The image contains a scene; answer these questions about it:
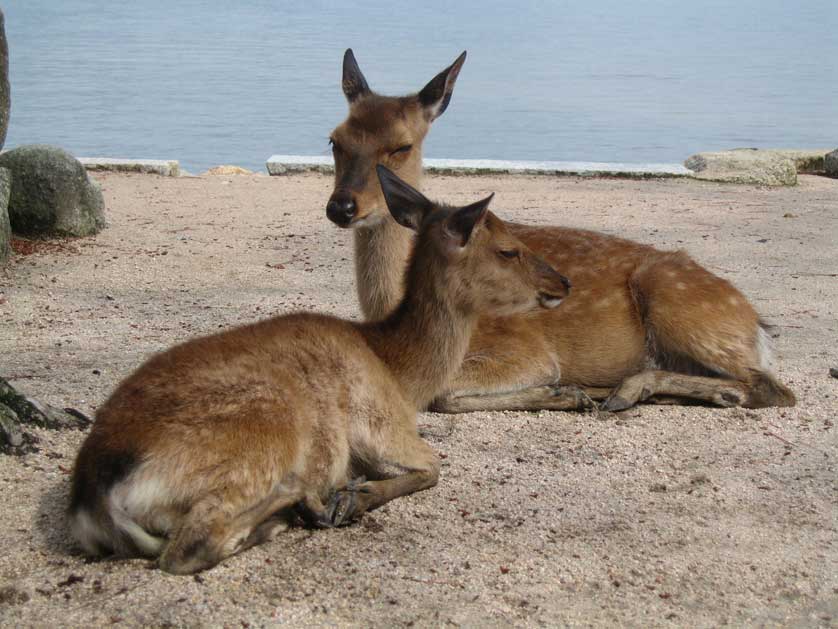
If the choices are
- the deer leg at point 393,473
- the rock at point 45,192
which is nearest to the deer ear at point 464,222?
the deer leg at point 393,473

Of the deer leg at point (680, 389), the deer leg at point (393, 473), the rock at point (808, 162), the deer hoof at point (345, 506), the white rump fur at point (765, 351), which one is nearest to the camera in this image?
the deer hoof at point (345, 506)

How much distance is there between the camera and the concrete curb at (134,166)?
551 inches

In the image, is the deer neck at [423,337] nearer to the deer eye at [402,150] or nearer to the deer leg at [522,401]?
the deer leg at [522,401]

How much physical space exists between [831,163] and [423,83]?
1169cm

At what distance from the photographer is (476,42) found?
4678 cm

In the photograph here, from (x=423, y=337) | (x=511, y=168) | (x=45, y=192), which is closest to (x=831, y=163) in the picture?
(x=511, y=168)

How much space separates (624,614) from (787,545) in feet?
3.11

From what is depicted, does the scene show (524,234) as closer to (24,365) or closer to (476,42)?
(24,365)

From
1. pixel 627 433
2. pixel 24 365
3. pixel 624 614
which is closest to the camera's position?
pixel 624 614

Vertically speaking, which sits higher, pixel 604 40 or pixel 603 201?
pixel 604 40

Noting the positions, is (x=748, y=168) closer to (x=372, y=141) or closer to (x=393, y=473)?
(x=372, y=141)

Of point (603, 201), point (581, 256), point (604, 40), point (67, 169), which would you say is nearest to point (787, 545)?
point (581, 256)

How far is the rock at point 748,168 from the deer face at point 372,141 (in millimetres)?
7724

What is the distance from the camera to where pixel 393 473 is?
16.7 feet
